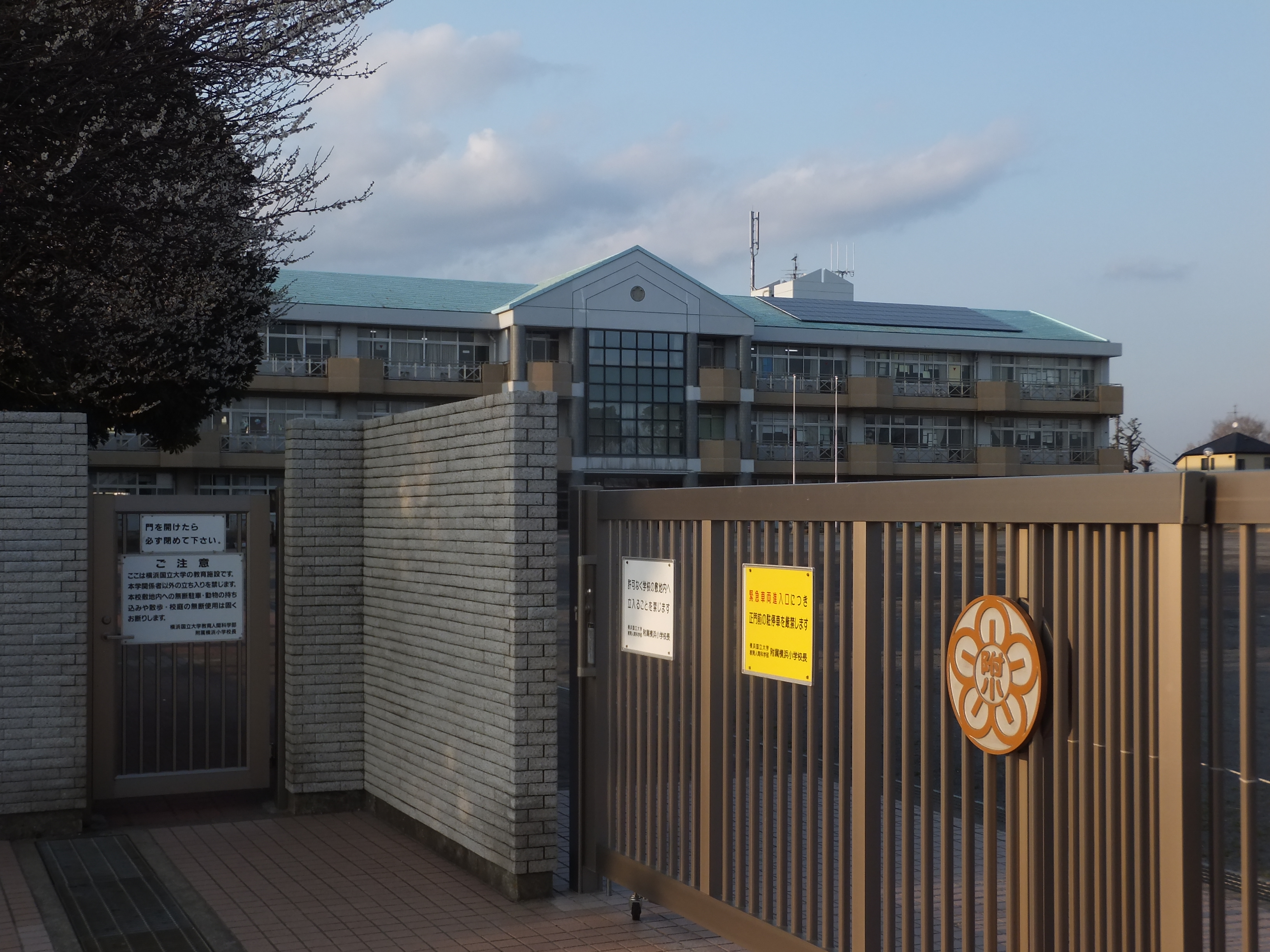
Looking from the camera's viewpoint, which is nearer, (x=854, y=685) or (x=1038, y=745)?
(x=1038, y=745)

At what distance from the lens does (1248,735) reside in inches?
142

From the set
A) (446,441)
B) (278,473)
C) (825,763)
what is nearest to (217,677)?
(446,441)

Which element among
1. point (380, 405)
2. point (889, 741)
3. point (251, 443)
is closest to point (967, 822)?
point (889, 741)

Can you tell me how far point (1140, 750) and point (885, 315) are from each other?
66703mm

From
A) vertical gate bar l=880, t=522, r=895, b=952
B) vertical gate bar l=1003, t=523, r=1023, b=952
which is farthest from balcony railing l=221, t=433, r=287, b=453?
vertical gate bar l=1003, t=523, r=1023, b=952

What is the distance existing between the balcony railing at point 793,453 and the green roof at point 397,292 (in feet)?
46.1

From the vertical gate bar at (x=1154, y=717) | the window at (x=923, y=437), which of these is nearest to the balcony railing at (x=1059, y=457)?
the window at (x=923, y=437)

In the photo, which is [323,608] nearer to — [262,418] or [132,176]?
[132,176]

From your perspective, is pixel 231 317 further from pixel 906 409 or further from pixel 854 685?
pixel 906 409

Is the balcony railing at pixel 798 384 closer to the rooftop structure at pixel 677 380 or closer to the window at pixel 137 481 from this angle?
the rooftop structure at pixel 677 380

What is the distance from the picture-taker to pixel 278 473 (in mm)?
56000

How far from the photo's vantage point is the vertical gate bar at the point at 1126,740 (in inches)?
156

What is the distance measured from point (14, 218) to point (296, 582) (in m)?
5.26

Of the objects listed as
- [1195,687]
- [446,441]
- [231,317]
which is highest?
[231,317]
